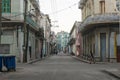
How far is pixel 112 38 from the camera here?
156 feet

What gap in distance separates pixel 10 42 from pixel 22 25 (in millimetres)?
2666

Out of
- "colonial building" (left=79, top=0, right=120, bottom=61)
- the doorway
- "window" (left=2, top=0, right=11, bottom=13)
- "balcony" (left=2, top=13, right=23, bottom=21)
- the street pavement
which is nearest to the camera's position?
the street pavement

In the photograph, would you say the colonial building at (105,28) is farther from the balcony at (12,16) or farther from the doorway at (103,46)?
the balcony at (12,16)

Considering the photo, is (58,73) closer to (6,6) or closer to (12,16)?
(12,16)

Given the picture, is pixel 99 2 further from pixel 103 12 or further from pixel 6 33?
pixel 6 33

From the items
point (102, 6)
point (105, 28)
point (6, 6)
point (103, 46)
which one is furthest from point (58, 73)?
point (102, 6)

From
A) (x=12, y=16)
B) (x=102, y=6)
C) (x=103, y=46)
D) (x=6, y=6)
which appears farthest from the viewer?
(x=102, y=6)

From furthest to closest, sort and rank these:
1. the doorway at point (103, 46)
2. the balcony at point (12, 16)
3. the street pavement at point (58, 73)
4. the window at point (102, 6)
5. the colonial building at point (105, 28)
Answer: the window at point (102, 6), the doorway at point (103, 46), the colonial building at point (105, 28), the balcony at point (12, 16), the street pavement at point (58, 73)

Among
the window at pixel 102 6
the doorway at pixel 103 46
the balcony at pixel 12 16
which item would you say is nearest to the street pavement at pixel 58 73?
the balcony at pixel 12 16

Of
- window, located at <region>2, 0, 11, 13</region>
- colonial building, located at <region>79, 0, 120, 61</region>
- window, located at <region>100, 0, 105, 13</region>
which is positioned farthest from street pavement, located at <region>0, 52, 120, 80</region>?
window, located at <region>100, 0, 105, 13</region>

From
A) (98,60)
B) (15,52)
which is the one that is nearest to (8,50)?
(15,52)

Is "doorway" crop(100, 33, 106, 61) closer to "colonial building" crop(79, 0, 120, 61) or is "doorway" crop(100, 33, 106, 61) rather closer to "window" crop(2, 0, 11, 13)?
"colonial building" crop(79, 0, 120, 61)

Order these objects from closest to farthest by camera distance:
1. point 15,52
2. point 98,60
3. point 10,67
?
point 10,67 < point 15,52 < point 98,60

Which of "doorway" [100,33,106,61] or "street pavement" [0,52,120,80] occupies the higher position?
"doorway" [100,33,106,61]
